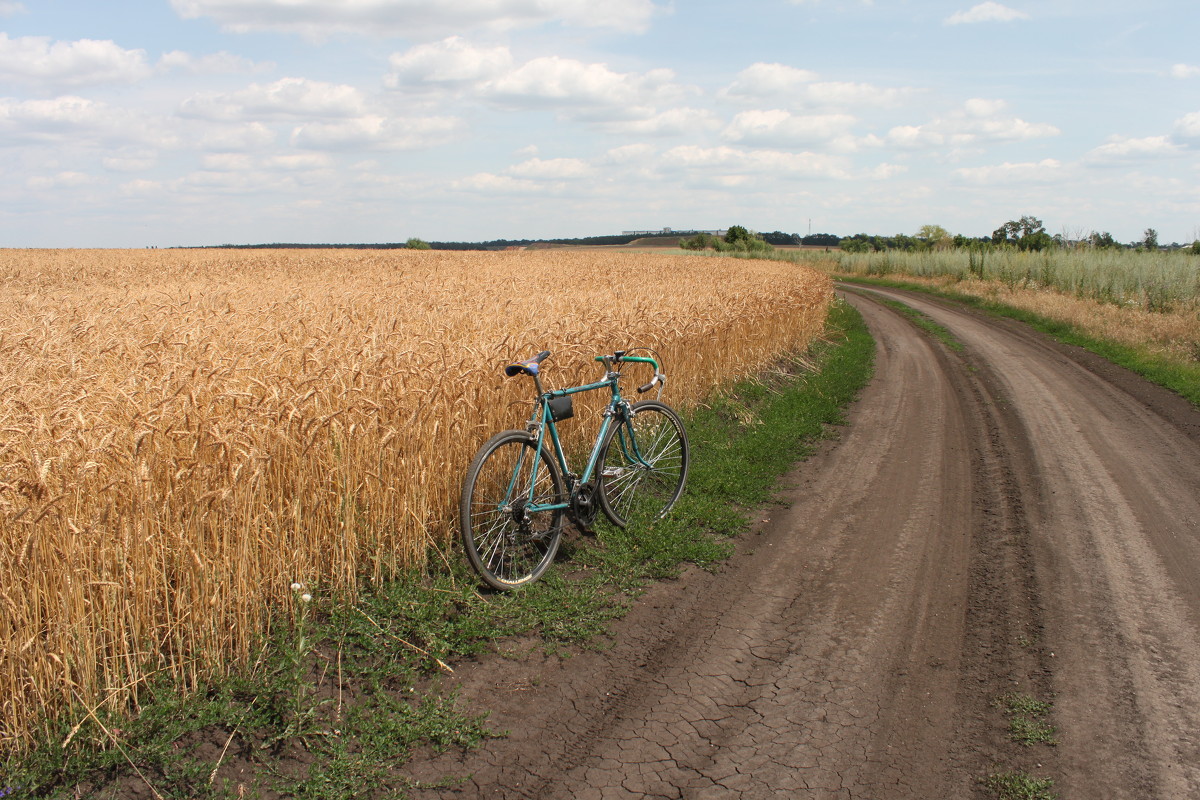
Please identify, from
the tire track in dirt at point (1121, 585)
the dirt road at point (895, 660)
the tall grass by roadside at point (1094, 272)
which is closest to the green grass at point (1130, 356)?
the tire track in dirt at point (1121, 585)

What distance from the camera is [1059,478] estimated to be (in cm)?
784

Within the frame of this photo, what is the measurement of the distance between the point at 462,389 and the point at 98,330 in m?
4.72

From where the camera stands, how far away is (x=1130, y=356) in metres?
15.8

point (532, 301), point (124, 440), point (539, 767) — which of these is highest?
point (532, 301)

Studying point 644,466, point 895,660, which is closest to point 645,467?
point 644,466

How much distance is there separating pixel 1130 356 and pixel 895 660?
14986mm

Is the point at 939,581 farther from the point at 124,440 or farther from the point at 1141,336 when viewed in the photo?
the point at 1141,336

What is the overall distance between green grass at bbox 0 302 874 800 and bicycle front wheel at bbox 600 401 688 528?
8.9 inches

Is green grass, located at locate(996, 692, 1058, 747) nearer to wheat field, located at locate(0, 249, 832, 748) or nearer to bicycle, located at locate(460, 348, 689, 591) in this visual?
bicycle, located at locate(460, 348, 689, 591)

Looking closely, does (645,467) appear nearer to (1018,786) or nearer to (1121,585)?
(1121,585)

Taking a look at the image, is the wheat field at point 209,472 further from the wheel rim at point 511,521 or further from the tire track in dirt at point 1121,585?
the tire track in dirt at point 1121,585

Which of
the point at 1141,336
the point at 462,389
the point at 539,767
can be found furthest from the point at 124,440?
the point at 1141,336

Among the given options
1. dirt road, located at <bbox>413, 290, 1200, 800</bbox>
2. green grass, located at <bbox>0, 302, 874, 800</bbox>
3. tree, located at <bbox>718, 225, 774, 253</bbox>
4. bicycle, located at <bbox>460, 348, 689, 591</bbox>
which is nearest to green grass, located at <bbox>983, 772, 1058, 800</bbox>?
dirt road, located at <bbox>413, 290, 1200, 800</bbox>

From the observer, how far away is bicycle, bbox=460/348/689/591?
505 centimetres
